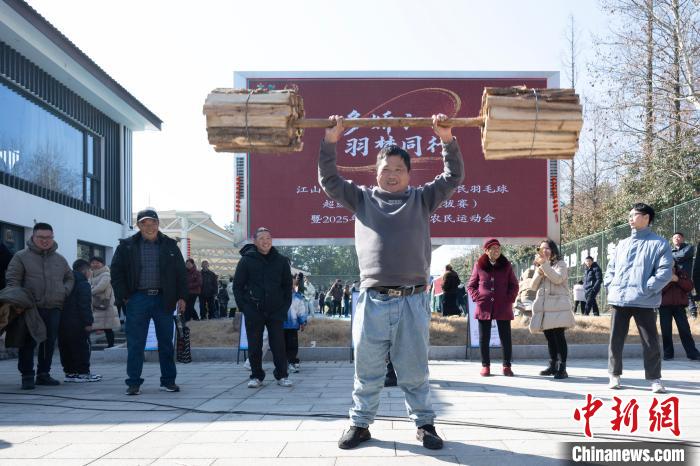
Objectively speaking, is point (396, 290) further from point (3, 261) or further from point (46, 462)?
point (3, 261)

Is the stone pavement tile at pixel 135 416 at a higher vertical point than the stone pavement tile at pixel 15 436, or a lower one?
lower

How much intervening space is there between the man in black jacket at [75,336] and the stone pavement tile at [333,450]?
4756 mm

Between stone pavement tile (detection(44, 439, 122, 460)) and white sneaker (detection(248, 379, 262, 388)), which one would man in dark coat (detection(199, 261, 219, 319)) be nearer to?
white sneaker (detection(248, 379, 262, 388))

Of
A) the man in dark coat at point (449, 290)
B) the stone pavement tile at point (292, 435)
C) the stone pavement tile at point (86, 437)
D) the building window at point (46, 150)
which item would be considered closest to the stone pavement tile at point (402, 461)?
the stone pavement tile at point (292, 435)

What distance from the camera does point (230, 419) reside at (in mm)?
5332

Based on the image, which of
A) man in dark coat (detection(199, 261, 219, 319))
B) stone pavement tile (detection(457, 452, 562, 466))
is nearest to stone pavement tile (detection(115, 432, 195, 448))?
stone pavement tile (detection(457, 452, 562, 466))

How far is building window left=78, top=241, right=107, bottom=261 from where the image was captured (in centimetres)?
1759

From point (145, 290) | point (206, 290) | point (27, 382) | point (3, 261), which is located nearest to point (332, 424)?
point (145, 290)

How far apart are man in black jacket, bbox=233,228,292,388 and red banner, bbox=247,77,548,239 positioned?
6122 millimetres

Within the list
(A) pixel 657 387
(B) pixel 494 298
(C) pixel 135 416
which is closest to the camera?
(C) pixel 135 416

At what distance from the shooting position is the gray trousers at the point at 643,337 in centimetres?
630

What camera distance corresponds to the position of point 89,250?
18234 millimetres

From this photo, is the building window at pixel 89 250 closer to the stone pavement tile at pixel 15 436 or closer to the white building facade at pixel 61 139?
the white building facade at pixel 61 139

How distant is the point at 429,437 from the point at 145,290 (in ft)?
12.9
